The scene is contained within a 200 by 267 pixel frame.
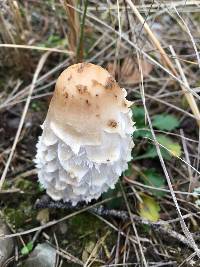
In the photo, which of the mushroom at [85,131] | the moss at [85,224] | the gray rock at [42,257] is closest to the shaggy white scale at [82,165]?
the mushroom at [85,131]

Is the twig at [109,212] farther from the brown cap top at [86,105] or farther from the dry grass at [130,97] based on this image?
the brown cap top at [86,105]

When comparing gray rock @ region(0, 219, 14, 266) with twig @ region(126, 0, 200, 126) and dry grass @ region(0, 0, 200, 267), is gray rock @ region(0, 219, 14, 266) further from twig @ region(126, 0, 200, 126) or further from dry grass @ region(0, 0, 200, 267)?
twig @ region(126, 0, 200, 126)

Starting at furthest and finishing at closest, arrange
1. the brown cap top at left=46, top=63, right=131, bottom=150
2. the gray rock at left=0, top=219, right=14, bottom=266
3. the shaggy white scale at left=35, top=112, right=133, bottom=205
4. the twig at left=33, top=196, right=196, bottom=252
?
1. the twig at left=33, top=196, right=196, bottom=252
2. the gray rock at left=0, top=219, right=14, bottom=266
3. the shaggy white scale at left=35, top=112, right=133, bottom=205
4. the brown cap top at left=46, top=63, right=131, bottom=150

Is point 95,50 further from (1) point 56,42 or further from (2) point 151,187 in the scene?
(2) point 151,187

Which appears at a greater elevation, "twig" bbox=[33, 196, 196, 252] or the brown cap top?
the brown cap top

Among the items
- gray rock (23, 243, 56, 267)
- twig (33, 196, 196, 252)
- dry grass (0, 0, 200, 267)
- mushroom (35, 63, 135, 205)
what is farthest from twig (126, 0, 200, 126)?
gray rock (23, 243, 56, 267)

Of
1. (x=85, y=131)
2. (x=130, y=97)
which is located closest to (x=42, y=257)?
(x=85, y=131)
